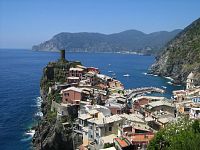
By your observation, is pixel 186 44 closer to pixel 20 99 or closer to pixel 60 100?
pixel 20 99

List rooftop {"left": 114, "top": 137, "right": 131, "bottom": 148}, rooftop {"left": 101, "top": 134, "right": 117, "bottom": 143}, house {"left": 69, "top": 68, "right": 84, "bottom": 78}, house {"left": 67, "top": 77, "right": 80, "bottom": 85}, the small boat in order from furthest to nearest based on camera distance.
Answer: house {"left": 69, "top": 68, "right": 84, "bottom": 78}
house {"left": 67, "top": 77, "right": 80, "bottom": 85}
the small boat
rooftop {"left": 101, "top": 134, "right": 117, "bottom": 143}
rooftop {"left": 114, "top": 137, "right": 131, "bottom": 148}

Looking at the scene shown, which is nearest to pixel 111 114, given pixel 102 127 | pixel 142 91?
pixel 102 127

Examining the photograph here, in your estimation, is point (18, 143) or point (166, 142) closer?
point (166, 142)

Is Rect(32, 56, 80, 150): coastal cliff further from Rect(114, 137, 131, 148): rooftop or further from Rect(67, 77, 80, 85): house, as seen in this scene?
Rect(114, 137, 131, 148): rooftop

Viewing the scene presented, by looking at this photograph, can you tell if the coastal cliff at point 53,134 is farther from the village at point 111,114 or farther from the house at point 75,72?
the house at point 75,72

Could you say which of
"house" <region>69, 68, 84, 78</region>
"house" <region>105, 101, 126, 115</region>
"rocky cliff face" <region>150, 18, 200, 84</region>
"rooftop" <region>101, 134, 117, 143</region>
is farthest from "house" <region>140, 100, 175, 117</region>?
"rocky cliff face" <region>150, 18, 200, 84</region>

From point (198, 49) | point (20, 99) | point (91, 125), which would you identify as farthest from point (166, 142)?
point (198, 49)

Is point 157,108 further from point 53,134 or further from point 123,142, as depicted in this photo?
point 123,142
